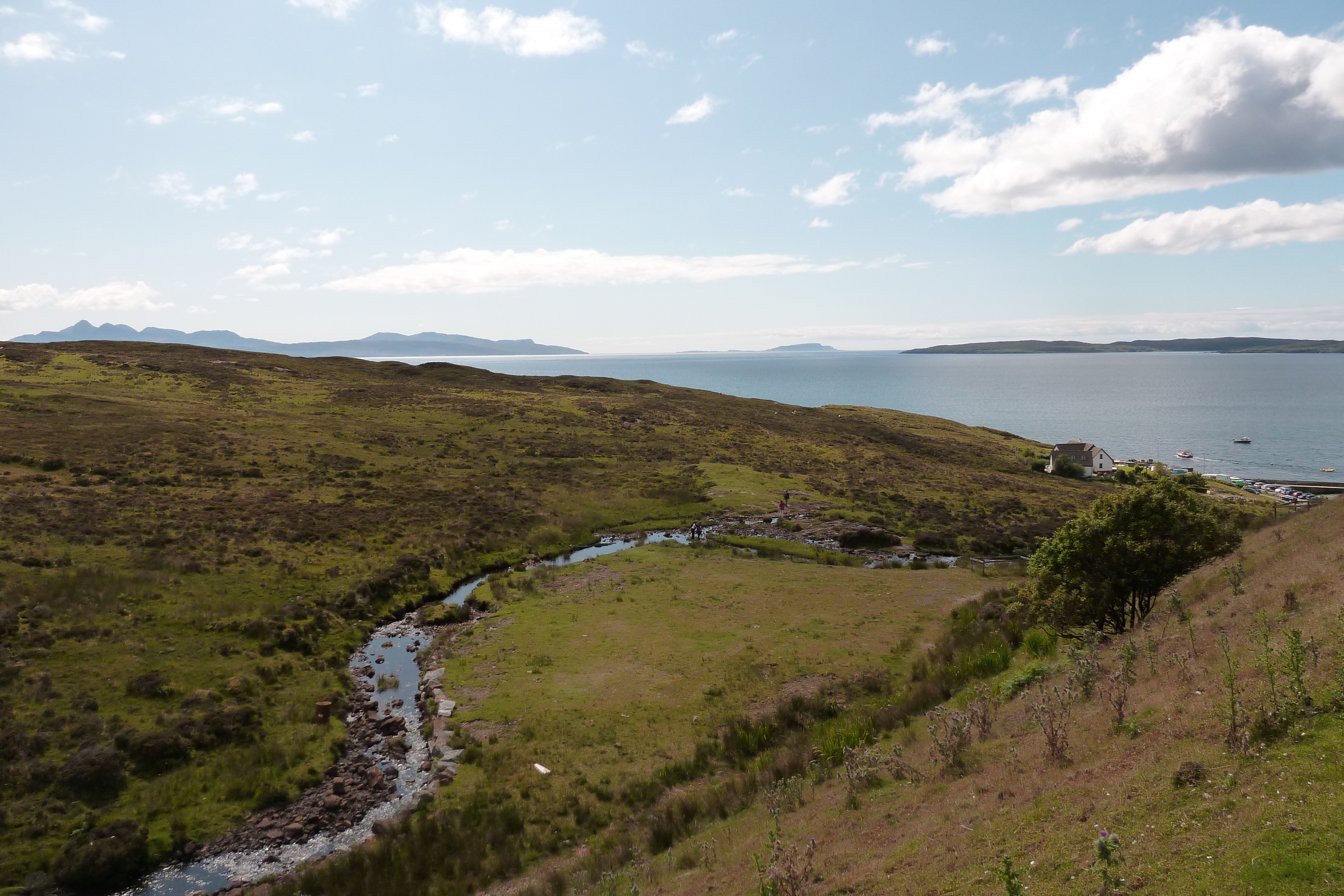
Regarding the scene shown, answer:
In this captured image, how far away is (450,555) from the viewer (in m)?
46.9

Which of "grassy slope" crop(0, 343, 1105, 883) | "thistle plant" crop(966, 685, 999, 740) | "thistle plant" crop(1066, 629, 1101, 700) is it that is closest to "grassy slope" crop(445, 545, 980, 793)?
"grassy slope" crop(0, 343, 1105, 883)

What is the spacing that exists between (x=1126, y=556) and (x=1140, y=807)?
16902 millimetres

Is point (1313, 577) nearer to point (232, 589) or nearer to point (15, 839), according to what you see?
point (15, 839)

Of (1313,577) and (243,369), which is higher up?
(243,369)

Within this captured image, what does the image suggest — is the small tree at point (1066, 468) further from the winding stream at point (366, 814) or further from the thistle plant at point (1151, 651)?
the winding stream at point (366, 814)

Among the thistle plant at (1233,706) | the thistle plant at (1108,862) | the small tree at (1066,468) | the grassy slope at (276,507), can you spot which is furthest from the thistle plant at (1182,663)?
the small tree at (1066,468)

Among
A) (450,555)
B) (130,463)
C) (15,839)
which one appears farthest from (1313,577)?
(130,463)

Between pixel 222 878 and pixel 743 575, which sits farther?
pixel 743 575

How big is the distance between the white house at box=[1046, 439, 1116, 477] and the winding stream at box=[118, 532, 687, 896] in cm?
10014

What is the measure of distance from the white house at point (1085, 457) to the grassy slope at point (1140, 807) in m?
96.1

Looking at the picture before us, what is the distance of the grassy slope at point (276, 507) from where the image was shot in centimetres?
2362

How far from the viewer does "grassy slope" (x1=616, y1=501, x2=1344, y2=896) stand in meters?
8.55

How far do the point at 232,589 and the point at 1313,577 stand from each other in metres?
45.0

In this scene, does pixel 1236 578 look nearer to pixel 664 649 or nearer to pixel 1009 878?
pixel 1009 878
